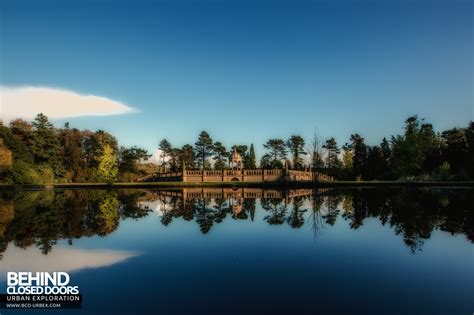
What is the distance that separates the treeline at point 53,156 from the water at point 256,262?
139ft

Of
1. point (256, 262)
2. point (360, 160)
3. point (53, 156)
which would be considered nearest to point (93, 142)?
point (53, 156)

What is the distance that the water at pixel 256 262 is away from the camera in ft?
25.6

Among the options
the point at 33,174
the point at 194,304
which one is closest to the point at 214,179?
the point at 33,174

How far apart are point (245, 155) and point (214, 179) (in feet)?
108

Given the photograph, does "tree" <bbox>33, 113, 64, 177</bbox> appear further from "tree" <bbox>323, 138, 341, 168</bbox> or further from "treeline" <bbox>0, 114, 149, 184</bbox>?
"tree" <bbox>323, 138, 341, 168</bbox>

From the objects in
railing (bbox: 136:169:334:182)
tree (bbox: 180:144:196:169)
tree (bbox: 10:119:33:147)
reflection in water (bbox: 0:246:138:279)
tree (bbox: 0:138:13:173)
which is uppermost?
tree (bbox: 10:119:33:147)

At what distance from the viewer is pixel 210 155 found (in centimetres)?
9550

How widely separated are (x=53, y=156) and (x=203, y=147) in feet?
119

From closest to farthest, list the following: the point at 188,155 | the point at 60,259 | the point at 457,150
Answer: the point at 60,259 < the point at 457,150 < the point at 188,155

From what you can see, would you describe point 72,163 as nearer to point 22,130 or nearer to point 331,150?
point 22,130

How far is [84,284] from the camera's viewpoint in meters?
9.26

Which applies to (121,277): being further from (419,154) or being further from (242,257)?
(419,154)

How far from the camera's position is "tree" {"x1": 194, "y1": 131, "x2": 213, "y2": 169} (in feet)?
308

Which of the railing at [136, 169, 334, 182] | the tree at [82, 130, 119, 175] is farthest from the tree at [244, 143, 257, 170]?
the tree at [82, 130, 119, 175]
